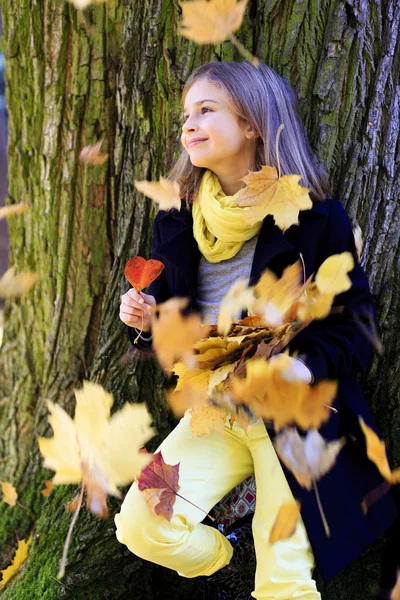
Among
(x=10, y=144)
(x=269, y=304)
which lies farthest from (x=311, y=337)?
(x=10, y=144)

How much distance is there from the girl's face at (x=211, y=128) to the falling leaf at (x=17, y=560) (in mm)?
1573

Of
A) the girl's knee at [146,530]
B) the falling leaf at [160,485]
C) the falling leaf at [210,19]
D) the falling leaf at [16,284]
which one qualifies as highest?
the falling leaf at [210,19]

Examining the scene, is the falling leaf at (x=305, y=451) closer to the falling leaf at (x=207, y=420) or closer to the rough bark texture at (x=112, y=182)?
the falling leaf at (x=207, y=420)

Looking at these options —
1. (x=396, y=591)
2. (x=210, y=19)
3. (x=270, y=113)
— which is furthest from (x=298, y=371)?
(x=210, y=19)

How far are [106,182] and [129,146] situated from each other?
0.18 meters

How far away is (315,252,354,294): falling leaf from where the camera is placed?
1.89 m

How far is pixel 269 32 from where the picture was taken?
7.21 feet

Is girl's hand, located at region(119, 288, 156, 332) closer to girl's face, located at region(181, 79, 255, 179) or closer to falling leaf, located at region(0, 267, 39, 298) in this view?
girl's face, located at region(181, 79, 255, 179)

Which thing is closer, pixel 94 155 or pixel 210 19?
pixel 210 19

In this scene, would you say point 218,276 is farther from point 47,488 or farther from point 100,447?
point 47,488

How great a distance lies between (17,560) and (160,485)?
35.4 inches

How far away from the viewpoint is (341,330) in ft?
6.23

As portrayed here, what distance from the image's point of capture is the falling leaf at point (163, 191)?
224 centimetres

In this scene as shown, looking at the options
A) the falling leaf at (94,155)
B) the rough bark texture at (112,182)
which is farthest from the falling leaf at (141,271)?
the falling leaf at (94,155)
